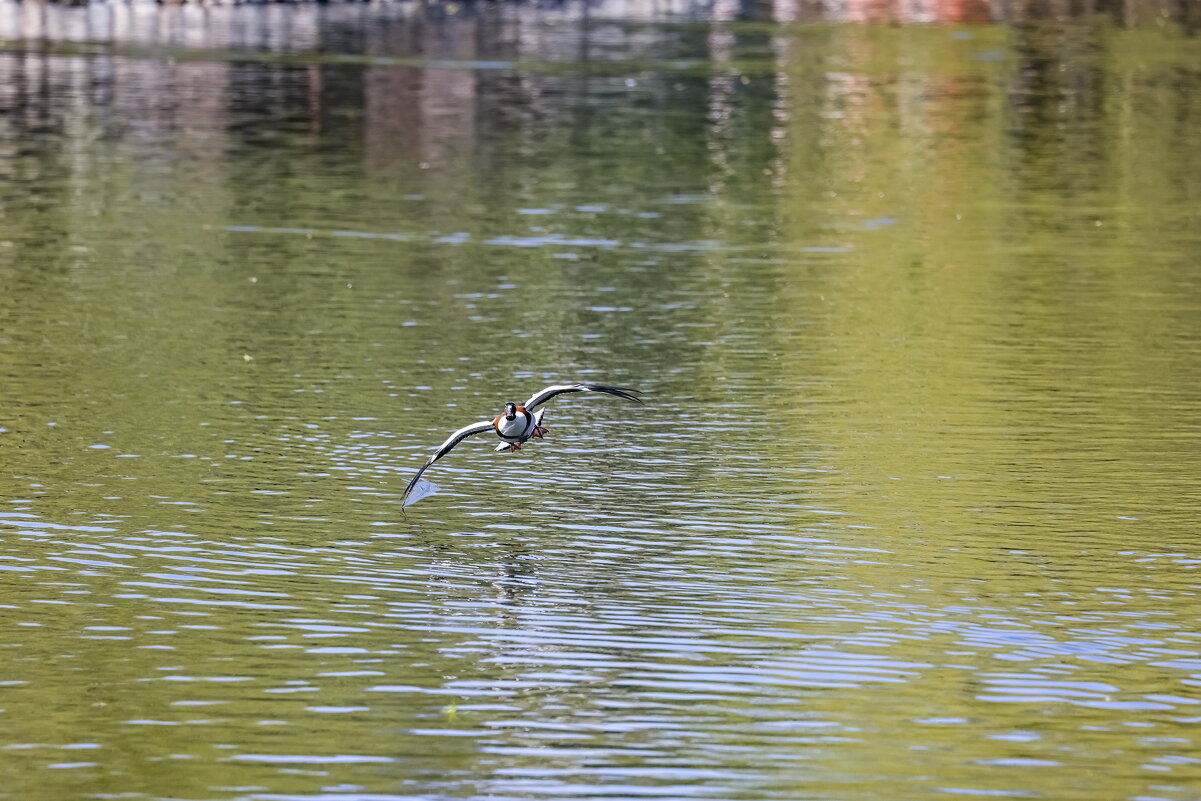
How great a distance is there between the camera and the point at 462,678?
49.2 feet

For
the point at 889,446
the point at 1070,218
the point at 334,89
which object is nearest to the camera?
the point at 889,446

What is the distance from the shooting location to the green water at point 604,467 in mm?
13914

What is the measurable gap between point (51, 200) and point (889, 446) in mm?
20894

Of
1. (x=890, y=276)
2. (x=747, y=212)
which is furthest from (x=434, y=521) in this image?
(x=747, y=212)

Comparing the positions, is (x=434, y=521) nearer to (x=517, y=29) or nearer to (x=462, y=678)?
(x=462, y=678)

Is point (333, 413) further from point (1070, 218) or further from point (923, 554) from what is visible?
point (1070, 218)

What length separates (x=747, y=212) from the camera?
38125 millimetres

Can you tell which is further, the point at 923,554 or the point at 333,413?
the point at 333,413

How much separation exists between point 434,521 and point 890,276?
14036 mm

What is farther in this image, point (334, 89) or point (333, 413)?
point (334, 89)

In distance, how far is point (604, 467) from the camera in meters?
21.2

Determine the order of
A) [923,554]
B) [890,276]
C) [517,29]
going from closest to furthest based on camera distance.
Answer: [923,554]
[890,276]
[517,29]

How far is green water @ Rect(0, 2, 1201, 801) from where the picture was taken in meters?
13.9

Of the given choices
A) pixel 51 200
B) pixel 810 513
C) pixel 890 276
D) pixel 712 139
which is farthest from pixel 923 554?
pixel 712 139
